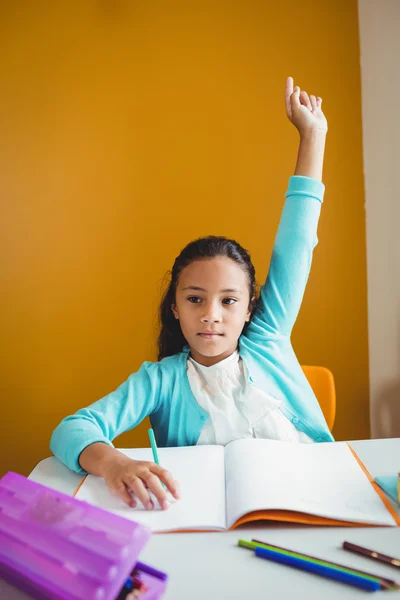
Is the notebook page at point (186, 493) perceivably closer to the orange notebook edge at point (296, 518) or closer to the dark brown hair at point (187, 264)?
the orange notebook edge at point (296, 518)

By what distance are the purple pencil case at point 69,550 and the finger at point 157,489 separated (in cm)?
14

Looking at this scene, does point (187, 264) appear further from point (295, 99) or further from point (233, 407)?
point (295, 99)

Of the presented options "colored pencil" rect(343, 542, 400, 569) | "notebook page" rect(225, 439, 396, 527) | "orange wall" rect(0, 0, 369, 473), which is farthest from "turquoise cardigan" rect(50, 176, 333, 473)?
"orange wall" rect(0, 0, 369, 473)

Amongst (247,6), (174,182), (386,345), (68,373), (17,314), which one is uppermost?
(247,6)

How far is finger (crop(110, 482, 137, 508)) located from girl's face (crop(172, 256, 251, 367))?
0.40 meters

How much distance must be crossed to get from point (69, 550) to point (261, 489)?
0.89 feet

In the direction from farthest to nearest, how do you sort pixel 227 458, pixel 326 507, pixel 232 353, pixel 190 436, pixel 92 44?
pixel 92 44
pixel 232 353
pixel 190 436
pixel 227 458
pixel 326 507

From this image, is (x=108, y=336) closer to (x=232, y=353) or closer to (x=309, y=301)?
(x=309, y=301)

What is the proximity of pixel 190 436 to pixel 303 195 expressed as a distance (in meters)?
0.60

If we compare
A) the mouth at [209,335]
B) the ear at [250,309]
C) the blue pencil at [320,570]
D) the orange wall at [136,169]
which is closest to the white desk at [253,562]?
the blue pencil at [320,570]

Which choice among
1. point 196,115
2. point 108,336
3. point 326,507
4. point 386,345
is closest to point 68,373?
point 108,336

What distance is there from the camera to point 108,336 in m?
1.94

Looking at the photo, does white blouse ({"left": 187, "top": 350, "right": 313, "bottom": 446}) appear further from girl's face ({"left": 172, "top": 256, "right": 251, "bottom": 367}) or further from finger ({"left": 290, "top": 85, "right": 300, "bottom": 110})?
finger ({"left": 290, "top": 85, "right": 300, "bottom": 110})

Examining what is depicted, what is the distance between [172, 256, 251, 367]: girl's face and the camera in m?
0.98
